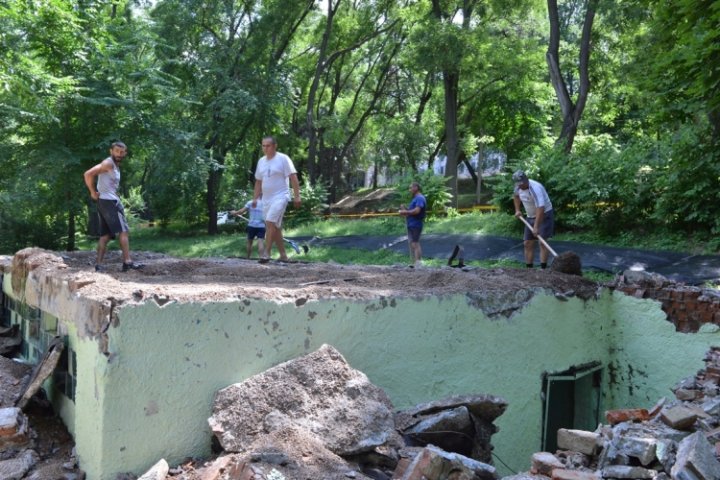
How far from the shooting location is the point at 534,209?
907 cm

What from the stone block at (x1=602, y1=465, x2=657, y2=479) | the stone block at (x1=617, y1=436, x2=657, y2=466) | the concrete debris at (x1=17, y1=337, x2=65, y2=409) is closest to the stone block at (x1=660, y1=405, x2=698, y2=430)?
the stone block at (x1=617, y1=436, x2=657, y2=466)

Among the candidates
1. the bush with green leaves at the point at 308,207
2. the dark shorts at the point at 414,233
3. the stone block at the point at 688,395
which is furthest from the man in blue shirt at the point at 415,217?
the bush with green leaves at the point at 308,207

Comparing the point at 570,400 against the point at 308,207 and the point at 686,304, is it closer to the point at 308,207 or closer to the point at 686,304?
the point at 686,304

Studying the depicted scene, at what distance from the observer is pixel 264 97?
22094mm

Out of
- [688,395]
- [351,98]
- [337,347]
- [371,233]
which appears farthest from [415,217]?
[351,98]

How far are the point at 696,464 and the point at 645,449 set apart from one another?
1.64 feet

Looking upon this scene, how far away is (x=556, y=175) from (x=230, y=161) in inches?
627

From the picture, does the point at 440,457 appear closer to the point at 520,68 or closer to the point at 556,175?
the point at 556,175

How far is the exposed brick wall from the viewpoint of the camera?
6348mm

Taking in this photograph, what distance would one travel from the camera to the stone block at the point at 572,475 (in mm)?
3521

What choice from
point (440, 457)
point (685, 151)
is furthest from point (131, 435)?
point (685, 151)

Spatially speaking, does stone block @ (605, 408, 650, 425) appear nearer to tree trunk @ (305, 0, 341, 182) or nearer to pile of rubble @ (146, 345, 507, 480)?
pile of rubble @ (146, 345, 507, 480)

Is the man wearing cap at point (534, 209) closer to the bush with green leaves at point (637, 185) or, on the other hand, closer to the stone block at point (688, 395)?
the stone block at point (688, 395)

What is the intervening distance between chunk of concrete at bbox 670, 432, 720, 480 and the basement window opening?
274cm
